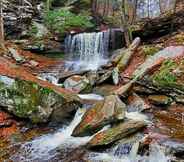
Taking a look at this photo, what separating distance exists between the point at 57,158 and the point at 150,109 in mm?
4191

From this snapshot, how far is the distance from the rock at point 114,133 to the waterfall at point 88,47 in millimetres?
11695

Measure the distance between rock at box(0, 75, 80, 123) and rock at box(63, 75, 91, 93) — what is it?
3.05m

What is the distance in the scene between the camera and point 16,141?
405 inches

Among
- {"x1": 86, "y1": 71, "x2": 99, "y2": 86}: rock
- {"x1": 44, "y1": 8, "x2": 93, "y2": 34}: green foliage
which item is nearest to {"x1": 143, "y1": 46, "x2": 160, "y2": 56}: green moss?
{"x1": 86, "y1": 71, "x2": 99, "y2": 86}: rock

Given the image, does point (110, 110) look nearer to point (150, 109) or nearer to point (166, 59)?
point (150, 109)

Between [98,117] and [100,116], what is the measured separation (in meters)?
0.07

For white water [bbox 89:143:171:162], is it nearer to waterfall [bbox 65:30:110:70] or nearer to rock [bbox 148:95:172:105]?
rock [bbox 148:95:172:105]

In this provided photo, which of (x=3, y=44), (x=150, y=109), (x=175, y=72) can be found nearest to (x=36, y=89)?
(x=150, y=109)

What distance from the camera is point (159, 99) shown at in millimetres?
12633

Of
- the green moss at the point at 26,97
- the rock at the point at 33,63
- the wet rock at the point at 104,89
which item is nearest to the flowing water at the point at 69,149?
the green moss at the point at 26,97

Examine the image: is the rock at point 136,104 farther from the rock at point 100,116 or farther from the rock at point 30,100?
the rock at point 30,100

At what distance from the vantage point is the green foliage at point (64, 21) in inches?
974

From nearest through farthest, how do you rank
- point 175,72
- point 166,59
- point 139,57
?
point 175,72 < point 166,59 < point 139,57

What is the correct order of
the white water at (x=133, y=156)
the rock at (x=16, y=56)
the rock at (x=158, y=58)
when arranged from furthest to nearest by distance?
the rock at (x=16, y=56) < the rock at (x=158, y=58) < the white water at (x=133, y=156)
